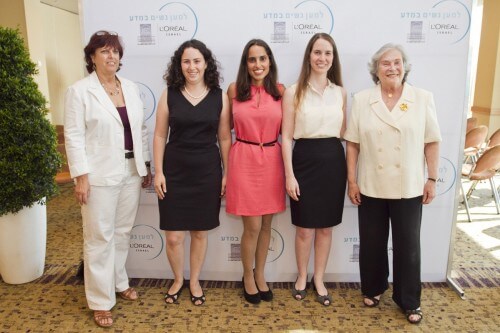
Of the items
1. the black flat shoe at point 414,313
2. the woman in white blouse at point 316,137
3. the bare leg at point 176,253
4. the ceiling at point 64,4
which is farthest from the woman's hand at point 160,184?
the ceiling at point 64,4

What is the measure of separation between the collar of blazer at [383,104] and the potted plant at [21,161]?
2.07 m

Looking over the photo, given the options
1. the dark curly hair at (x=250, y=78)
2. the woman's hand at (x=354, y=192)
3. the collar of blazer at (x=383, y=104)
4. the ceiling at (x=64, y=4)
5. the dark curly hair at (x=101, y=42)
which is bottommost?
the woman's hand at (x=354, y=192)

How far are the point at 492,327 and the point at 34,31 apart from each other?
6443 mm

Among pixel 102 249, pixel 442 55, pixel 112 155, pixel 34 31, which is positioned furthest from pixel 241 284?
pixel 34 31

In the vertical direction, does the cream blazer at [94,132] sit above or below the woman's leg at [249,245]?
above

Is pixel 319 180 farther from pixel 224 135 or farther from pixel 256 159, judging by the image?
pixel 224 135

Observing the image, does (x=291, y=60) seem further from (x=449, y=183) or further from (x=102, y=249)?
(x=102, y=249)

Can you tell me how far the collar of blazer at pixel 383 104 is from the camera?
228 centimetres

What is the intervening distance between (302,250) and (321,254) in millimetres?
126

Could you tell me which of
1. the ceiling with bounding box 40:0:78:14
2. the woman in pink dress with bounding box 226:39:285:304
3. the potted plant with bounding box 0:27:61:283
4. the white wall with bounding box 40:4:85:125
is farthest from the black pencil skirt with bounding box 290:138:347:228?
the ceiling with bounding box 40:0:78:14

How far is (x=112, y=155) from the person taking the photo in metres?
2.33

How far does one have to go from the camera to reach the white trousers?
2361 millimetres

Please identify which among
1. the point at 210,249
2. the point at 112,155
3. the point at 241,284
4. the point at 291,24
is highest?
the point at 291,24

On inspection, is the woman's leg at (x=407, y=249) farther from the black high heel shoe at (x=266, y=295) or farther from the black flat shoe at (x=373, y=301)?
the black high heel shoe at (x=266, y=295)
